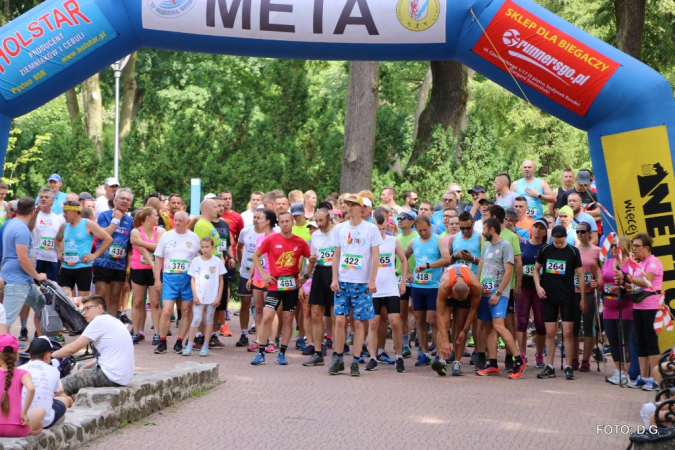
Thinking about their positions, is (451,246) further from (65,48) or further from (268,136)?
(268,136)

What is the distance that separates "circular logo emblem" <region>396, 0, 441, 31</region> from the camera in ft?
32.2

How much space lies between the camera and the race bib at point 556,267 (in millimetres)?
11602

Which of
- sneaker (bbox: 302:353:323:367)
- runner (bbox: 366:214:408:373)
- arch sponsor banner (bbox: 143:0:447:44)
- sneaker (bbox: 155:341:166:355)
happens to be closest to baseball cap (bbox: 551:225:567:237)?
runner (bbox: 366:214:408:373)

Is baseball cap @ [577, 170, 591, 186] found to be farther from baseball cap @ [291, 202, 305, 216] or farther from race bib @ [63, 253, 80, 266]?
race bib @ [63, 253, 80, 266]

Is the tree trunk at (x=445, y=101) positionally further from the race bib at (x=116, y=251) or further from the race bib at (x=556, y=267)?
the race bib at (x=556, y=267)

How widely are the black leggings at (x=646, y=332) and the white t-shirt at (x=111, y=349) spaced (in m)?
5.45

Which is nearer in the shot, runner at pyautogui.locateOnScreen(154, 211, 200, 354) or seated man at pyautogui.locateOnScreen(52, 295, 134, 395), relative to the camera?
seated man at pyautogui.locateOnScreen(52, 295, 134, 395)

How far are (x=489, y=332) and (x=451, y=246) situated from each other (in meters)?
1.37

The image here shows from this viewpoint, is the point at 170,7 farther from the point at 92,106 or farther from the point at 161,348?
the point at 92,106

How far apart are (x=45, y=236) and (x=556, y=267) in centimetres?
728

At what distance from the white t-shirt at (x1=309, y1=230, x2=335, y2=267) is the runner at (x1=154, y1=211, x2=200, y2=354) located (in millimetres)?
1632

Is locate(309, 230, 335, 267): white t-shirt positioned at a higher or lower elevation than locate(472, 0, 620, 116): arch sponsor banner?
lower

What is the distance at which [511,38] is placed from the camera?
9734mm

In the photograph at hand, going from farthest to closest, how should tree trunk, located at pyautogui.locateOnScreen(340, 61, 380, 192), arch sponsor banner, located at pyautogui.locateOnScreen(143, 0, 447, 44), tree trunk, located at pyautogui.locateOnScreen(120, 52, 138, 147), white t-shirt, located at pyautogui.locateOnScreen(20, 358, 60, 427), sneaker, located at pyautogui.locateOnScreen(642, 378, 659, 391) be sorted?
tree trunk, located at pyautogui.locateOnScreen(120, 52, 138, 147)
tree trunk, located at pyautogui.locateOnScreen(340, 61, 380, 192)
sneaker, located at pyautogui.locateOnScreen(642, 378, 659, 391)
arch sponsor banner, located at pyautogui.locateOnScreen(143, 0, 447, 44)
white t-shirt, located at pyautogui.locateOnScreen(20, 358, 60, 427)
